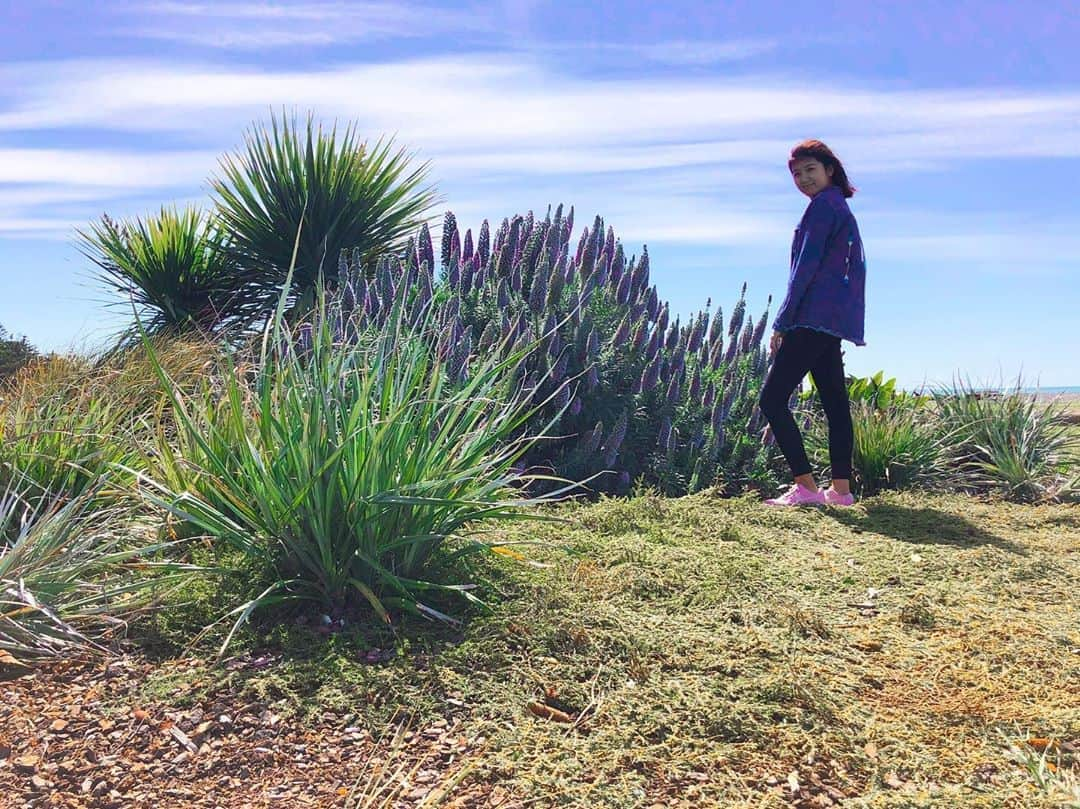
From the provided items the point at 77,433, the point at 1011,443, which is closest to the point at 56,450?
the point at 77,433

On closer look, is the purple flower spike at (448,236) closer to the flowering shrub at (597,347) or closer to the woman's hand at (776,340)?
the flowering shrub at (597,347)

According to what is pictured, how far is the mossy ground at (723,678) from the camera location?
257 centimetres

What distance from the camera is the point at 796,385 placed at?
6.25 meters

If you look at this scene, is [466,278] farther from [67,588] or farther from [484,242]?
[67,588]

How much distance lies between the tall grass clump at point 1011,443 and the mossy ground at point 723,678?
10.6 feet

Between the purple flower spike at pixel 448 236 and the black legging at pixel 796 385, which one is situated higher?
the purple flower spike at pixel 448 236

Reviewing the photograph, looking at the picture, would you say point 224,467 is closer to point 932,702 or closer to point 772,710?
point 772,710

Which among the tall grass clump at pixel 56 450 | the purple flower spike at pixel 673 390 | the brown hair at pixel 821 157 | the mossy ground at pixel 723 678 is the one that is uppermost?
the brown hair at pixel 821 157

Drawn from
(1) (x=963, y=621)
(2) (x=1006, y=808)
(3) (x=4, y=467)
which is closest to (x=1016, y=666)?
(1) (x=963, y=621)

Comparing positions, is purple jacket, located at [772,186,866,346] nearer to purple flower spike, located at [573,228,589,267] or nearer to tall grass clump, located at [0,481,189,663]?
purple flower spike, located at [573,228,589,267]

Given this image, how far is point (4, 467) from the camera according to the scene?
4723 mm

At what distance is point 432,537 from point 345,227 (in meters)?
7.21

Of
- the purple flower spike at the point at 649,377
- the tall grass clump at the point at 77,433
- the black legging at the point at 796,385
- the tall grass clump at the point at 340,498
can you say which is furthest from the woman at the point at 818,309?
the tall grass clump at the point at 77,433

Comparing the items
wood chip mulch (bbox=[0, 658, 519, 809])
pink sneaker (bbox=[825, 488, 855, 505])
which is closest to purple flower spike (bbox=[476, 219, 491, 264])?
pink sneaker (bbox=[825, 488, 855, 505])
